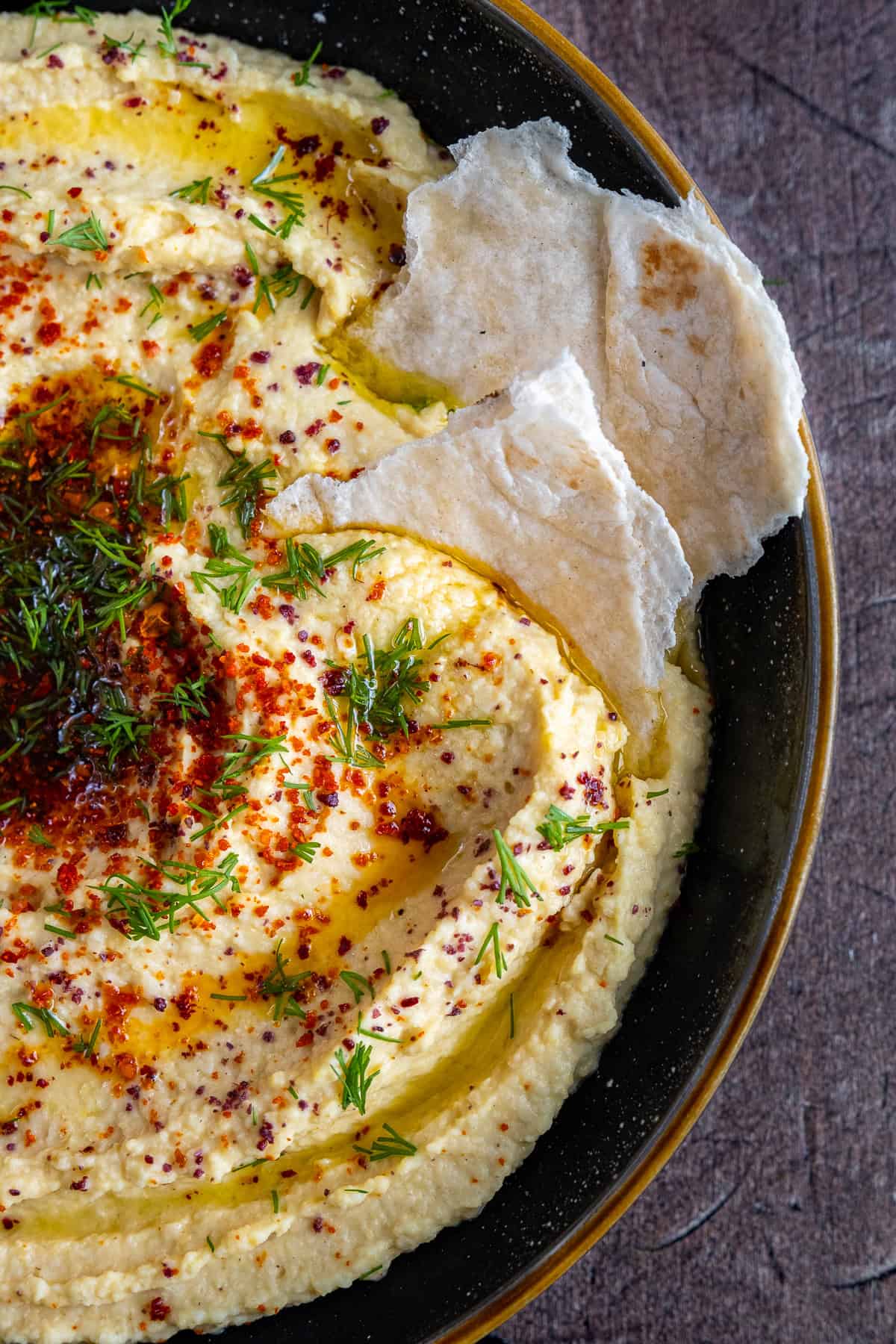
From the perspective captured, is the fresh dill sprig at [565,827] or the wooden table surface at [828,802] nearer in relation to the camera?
the fresh dill sprig at [565,827]

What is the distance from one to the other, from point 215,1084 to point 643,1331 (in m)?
1.23

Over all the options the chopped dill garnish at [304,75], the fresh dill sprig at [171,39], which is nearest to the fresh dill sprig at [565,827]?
the chopped dill garnish at [304,75]

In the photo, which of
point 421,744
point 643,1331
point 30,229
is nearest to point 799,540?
point 421,744

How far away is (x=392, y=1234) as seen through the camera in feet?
6.91

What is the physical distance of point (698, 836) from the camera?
7.66 ft

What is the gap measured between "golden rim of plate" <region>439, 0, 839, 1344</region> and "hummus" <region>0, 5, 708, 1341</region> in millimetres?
184

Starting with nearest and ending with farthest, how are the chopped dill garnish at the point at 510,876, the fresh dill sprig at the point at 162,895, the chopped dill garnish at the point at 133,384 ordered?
the chopped dill garnish at the point at 510,876
the fresh dill sprig at the point at 162,895
the chopped dill garnish at the point at 133,384

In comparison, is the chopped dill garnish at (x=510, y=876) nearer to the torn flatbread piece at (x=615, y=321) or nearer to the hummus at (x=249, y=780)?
the hummus at (x=249, y=780)

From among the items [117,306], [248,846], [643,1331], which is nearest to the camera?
[248,846]

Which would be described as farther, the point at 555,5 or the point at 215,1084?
the point at 555,5

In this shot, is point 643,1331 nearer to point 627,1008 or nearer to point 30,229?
point 627,1008

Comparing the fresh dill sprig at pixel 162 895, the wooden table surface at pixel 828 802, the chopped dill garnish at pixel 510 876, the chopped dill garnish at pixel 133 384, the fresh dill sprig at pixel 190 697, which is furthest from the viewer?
the wooden table surface at pixel 828 802

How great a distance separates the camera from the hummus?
2.08 m

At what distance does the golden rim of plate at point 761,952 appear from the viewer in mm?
2076
